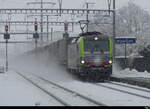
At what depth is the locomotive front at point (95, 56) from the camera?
30750mm

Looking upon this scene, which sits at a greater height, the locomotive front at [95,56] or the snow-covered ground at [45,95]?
the locomotive front at [95,56]

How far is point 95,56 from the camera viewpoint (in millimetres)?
30922

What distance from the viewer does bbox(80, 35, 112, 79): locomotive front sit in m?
30.8

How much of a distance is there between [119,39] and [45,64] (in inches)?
762

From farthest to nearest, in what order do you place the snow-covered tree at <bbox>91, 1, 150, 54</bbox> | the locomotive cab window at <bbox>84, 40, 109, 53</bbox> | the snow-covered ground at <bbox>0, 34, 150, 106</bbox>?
the snow-covered tree at <bbox>91, 1, 150, 54</bbox>
the locomotive cab window at <bbox>84, 40, 109, 53</bbox>
the snow-covered ground at <bbox>0, 34, 150, 106</bbox>

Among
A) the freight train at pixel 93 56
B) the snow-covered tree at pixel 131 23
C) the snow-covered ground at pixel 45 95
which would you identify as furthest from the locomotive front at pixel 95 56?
the snow-covered tree at pixel 131 23

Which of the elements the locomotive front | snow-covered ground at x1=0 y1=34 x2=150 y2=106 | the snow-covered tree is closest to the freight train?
the locomotive front

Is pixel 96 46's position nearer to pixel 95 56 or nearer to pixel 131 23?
pixel 95 56

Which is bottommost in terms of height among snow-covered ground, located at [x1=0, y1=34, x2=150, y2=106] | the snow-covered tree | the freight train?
snow-covered ground, located at [x1=0, y1=34, x2=150, y2=106]

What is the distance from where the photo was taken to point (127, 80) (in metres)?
29.9

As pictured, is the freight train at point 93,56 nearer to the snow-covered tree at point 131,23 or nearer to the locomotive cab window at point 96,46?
the locomotive cab window at point 96,46

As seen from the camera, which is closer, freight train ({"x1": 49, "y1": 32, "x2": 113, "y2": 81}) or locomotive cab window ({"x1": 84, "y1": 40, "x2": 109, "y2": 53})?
freight train ({"x1": 49, "y1": 32, "x2": 113, "y2": 81})

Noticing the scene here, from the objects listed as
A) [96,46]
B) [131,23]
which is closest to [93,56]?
[96,46]

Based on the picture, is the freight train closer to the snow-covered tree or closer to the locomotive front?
the locomotive front
